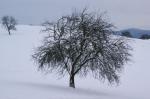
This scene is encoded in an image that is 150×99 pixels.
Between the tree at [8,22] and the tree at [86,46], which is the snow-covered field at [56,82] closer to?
the tree at [86,46]

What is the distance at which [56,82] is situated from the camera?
3097cm

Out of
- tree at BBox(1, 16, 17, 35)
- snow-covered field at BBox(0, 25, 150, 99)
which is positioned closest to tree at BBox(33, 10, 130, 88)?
snow-covered field at BBox(0, 25, 150, 99)

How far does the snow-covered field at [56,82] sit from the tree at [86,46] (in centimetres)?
184

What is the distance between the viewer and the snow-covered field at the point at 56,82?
62.0ft

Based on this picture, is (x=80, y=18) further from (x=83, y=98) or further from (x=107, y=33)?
(x=83, y=98)

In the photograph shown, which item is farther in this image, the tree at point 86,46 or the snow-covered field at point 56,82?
the tree at point 86,46

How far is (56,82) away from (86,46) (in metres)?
8.92

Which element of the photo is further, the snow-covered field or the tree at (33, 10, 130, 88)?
the tree at (33, 10, 130, 88)

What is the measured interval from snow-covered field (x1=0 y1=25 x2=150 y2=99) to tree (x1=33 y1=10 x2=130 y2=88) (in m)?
1.84

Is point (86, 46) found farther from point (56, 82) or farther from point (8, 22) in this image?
point (8, 22)

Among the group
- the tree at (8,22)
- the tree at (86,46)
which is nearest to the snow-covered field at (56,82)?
the tree at (86,46)

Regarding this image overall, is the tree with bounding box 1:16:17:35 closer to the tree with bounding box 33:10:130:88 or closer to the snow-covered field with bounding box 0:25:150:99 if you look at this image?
the snow-covered field with bounding box 0:25:150:99

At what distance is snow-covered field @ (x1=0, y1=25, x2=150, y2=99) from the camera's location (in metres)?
18.9

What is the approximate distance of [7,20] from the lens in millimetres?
97062
